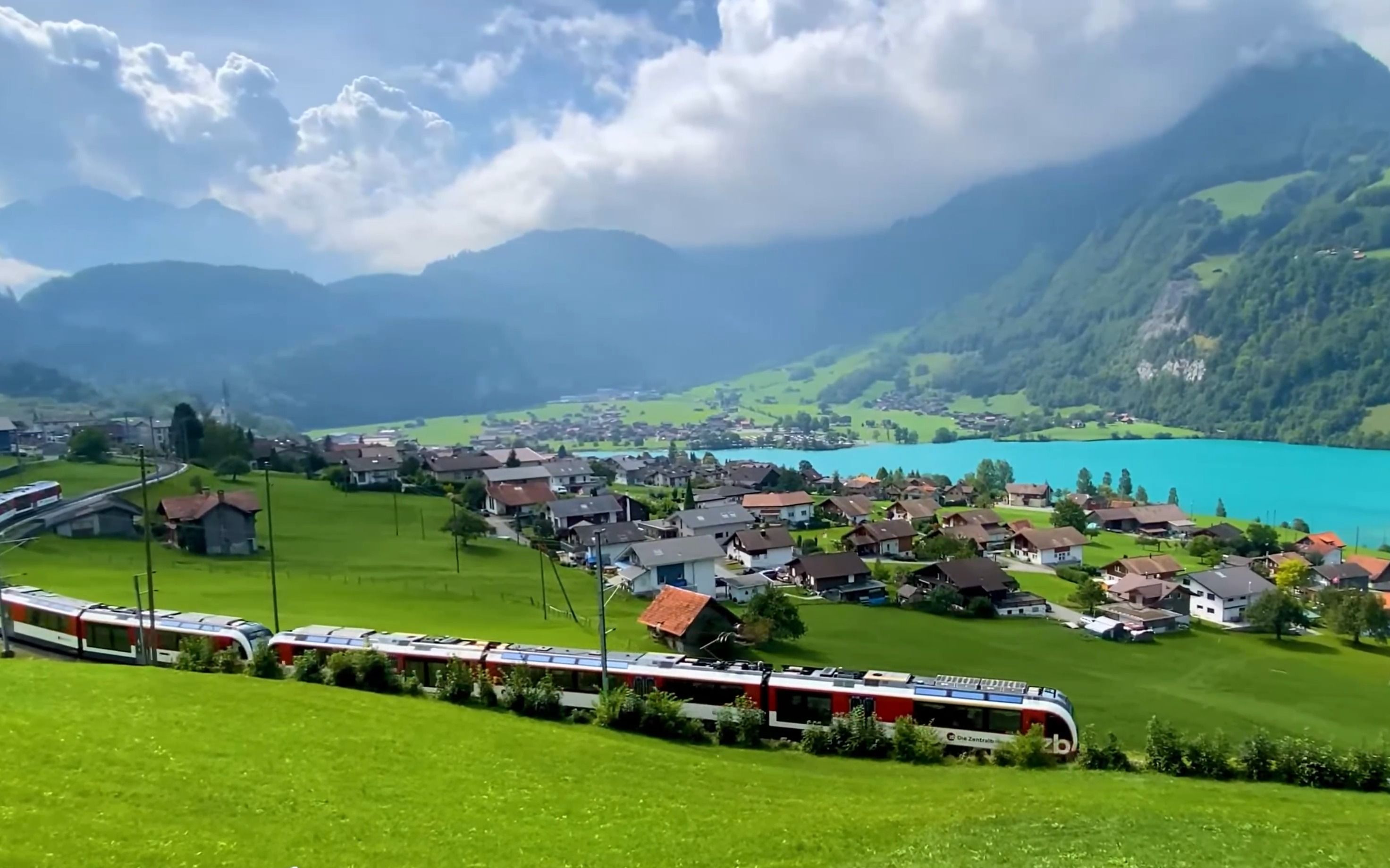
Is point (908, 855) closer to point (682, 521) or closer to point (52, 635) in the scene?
point (52, 635)

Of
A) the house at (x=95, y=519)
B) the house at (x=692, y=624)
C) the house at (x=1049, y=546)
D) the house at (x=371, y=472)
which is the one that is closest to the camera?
the house at (x=692, y=624)

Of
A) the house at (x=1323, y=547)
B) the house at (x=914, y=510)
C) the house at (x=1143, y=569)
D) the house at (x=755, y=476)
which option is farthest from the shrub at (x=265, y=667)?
the house at (x=755, y=476)

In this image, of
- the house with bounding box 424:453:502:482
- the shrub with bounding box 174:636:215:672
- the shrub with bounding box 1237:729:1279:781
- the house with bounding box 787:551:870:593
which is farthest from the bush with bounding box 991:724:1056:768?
the house with bounding box 424:453:502:482

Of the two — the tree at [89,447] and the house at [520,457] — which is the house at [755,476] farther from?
→ the tree at [89,447]

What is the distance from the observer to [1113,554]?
7744 cm

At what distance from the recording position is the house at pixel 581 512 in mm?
74250

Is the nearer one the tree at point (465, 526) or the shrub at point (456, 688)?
the shrub at point (456, 688)

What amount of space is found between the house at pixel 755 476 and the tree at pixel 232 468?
52425mm

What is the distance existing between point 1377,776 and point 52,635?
3946 cm

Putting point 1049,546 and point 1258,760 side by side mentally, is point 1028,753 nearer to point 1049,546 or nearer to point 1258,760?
point 1258,760

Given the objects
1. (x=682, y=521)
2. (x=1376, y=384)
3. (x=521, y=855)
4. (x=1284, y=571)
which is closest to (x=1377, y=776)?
(x=521, y=855)

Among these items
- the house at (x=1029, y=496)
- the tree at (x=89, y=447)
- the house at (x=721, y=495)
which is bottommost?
the house at (x=1029, y=496)

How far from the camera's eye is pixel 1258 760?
71.2ft

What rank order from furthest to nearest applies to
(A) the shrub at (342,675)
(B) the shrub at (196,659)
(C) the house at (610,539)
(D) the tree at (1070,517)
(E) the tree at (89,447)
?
(D) the tree at (1070,517), (E) the tree at (89,447), (C) the house at (610,539), (B) the shrub at (196,659), (A) the shrub at (342,675)
